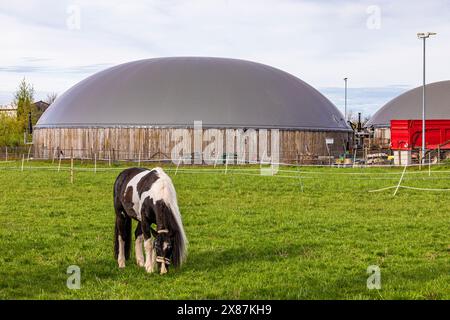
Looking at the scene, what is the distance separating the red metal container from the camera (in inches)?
1753

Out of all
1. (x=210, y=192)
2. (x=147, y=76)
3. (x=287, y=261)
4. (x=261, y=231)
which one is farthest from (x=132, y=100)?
Result: (x=287, y=261)

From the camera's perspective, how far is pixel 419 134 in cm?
4481

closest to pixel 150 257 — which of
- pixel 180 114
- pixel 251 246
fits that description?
pixel 251 246

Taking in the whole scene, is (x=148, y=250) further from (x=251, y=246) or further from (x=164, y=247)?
(x=251, y=246)

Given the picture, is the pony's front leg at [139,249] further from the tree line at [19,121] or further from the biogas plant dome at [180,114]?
the tree line at [19,121]

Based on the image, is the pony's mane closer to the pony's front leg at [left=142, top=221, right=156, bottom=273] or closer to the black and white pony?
the black and white pony

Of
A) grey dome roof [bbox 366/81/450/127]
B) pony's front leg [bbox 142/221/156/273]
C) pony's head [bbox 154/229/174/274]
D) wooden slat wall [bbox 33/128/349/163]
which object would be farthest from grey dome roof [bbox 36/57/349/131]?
pony's head [bbox 154/229/174/274]

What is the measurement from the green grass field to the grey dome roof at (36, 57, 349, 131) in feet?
91.2

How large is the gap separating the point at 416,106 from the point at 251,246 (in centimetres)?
6398

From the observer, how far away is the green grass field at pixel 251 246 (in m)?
8.16

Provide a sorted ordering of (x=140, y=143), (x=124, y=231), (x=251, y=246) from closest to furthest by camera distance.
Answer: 1. (x=124, y=231)
2. (x=251, y=246)
3. (x=140, y=143)

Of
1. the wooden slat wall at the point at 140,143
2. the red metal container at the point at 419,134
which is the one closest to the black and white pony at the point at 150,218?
the red metal container at the point at 419,134

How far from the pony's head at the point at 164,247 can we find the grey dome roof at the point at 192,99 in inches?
1561

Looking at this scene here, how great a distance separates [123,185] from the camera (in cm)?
970
